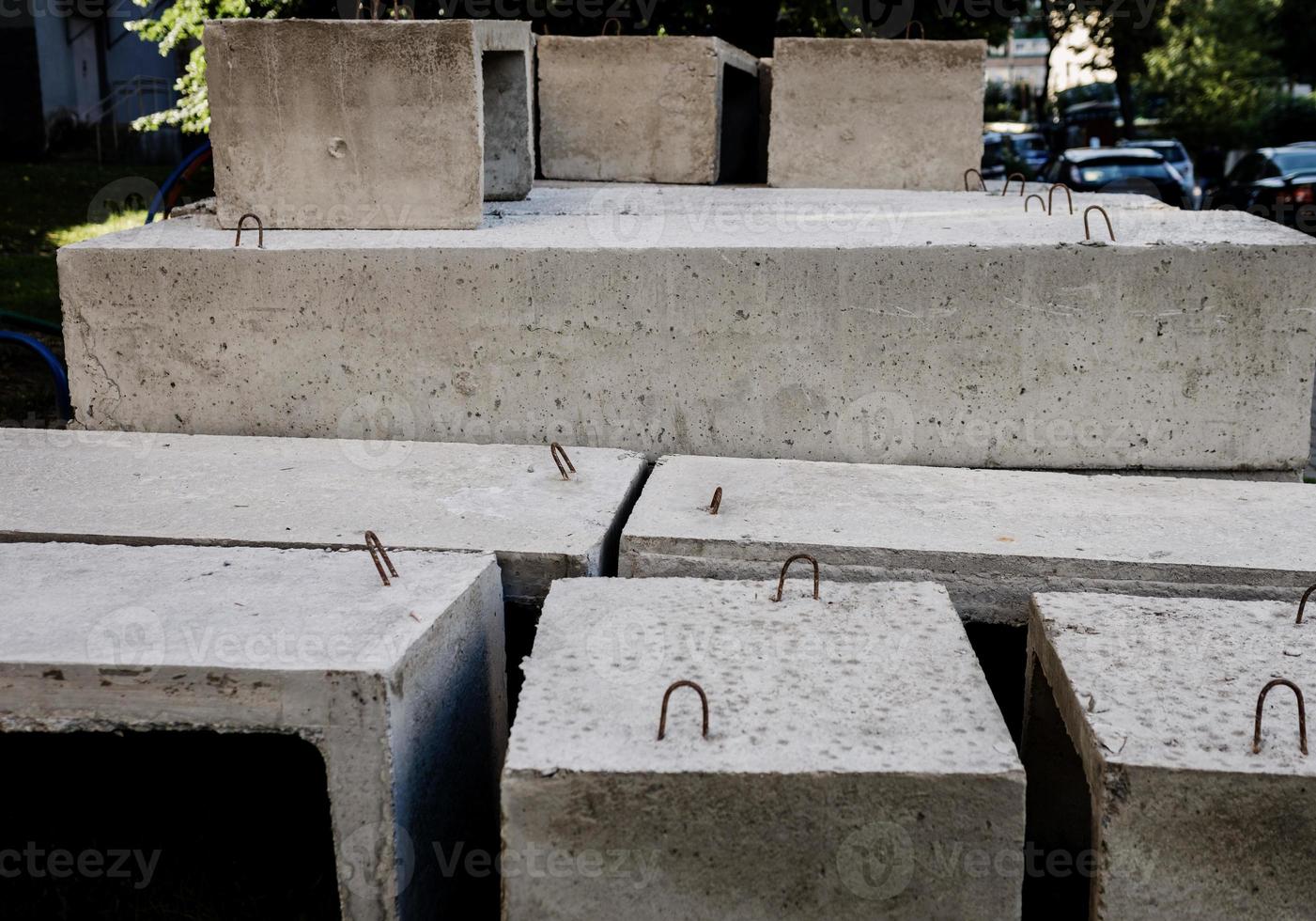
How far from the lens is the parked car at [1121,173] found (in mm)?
14070

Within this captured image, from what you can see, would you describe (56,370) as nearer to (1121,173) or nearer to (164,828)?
(164,828)

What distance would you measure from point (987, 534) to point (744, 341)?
1.06 m

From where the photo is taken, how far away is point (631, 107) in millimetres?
6309

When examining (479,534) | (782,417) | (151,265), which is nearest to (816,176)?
(782,417)

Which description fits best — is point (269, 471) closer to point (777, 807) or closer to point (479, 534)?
point (479, 534)

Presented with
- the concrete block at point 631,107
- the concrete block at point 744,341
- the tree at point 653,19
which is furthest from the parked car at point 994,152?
the concrete block at point 744,341

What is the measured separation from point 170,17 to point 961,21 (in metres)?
6.98

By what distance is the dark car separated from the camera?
1206 centimetres

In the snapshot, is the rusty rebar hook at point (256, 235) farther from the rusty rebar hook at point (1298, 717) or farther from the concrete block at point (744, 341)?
the rusty rebar hook at point (1298, 717)

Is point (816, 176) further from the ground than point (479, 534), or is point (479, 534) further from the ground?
point (816, 176)

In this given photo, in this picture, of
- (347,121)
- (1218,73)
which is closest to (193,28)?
(347,121)

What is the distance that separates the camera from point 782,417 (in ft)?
12.5

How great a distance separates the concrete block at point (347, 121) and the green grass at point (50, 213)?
4749 millimetres

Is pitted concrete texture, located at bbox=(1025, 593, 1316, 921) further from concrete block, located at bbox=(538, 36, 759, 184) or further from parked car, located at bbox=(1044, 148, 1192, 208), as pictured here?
parked car, located at bbox=(1044, 148, 1192, 208)
